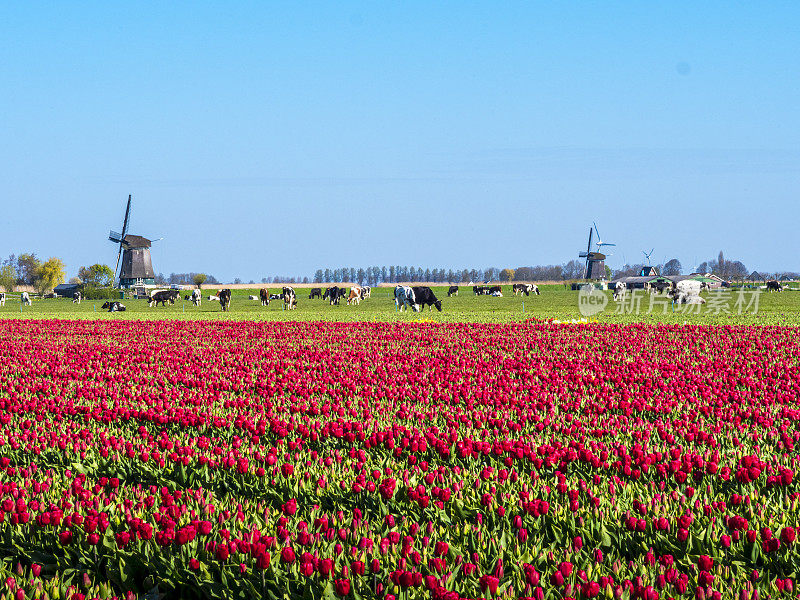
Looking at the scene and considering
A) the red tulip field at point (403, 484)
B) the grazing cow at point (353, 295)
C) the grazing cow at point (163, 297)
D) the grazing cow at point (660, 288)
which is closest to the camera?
the red tulip field at point (403, 484)

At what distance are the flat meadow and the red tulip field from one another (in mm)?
24

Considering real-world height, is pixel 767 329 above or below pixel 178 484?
above

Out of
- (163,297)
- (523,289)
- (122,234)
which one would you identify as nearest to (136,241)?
(122,234)

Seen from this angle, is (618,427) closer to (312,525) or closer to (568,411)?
(568,411)

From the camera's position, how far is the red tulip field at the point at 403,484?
177 inches

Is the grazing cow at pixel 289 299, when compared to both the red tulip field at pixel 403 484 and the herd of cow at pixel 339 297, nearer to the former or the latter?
the herd of cow at pixel 339 297

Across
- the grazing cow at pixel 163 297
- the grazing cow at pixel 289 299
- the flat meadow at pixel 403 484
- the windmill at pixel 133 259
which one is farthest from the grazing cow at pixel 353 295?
the windmill at pixel 133 259

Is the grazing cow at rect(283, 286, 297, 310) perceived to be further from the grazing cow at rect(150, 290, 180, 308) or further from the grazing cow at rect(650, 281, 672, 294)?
the grazing cow at rect(650, 281, 672, 294)

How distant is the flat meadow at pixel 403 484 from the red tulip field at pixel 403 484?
0.02 m

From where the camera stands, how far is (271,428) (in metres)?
8.73

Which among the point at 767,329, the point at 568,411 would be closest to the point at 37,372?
the point at 568,411

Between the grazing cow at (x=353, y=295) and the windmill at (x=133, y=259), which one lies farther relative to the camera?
the windmill at (x=133, y=259)

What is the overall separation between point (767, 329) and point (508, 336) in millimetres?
8825

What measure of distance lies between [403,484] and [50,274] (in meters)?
168
